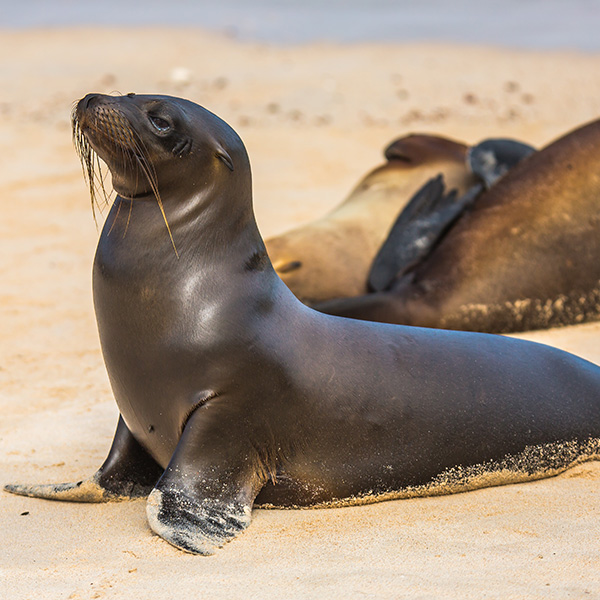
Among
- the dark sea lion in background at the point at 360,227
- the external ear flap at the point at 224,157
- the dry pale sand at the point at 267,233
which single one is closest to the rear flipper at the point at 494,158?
the dark sea lion in background at the point at 360,227

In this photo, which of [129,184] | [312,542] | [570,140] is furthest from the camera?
[570,140]

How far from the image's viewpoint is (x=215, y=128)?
327 centimetres

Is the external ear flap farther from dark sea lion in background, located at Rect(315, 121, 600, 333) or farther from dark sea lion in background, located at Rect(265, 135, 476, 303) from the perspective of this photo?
dark sea lion in background, located at Rect(265, 135, 476, 303)

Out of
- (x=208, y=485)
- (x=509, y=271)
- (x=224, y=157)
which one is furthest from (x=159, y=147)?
(x=509, y=271)

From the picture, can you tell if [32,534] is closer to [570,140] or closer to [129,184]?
[129,184]

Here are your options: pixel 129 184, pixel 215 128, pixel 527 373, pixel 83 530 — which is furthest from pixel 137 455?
pixel 527 373

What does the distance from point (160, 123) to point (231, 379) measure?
835 mm

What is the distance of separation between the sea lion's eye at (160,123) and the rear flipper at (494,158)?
3793 millimetres

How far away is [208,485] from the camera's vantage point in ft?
9.94

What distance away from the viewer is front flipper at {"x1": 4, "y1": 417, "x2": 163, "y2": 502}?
3.37m

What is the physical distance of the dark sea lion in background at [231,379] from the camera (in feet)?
10.1

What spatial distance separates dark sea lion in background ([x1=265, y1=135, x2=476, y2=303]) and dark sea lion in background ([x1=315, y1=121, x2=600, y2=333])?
0.24 metres

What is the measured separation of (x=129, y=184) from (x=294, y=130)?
8336mm

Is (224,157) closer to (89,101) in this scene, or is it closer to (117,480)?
(89,101)
